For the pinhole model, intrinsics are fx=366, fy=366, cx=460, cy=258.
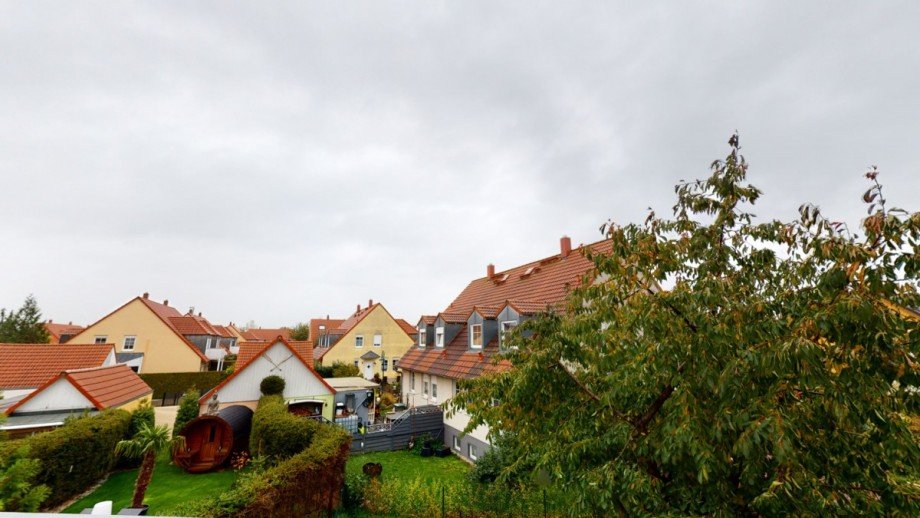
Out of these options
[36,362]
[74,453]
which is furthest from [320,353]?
[74,453]

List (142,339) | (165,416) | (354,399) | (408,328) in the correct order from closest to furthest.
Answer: (165,416) < (354,399) < (142,339) < (408,328)

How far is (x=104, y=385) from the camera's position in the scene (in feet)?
60.6

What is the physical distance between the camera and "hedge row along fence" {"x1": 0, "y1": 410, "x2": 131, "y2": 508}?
11305 millimetres

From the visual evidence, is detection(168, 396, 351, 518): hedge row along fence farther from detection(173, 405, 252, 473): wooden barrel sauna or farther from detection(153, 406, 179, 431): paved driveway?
detection(153, 406, 179, 431): paved driveway

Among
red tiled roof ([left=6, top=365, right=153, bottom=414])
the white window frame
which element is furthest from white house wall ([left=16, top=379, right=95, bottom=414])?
the white window frame

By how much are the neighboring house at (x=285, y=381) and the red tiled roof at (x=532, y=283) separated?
1001 cm

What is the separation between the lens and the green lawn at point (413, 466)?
15.2 metres

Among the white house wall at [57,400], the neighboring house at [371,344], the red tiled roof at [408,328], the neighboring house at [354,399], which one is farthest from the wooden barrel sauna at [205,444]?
the red tiled roof at [408,328]

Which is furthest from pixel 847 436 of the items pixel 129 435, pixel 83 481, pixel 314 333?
pixel 314 333

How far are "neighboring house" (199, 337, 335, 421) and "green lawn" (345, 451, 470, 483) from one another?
5731 millimetres

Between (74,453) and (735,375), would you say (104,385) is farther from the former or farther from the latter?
(735,375)

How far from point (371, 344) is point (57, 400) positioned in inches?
1151

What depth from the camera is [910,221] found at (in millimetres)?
3133

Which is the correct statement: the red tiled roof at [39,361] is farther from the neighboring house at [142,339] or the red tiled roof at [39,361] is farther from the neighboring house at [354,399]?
the neighboring house at [142,339]
